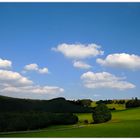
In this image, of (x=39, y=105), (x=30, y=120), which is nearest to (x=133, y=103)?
(x=39, y=105)

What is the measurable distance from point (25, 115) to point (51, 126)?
56.4 inches

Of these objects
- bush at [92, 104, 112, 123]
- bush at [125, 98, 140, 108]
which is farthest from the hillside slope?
bush at [125, 98, 140, 108]

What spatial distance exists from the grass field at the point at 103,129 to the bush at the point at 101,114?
270 millimetres

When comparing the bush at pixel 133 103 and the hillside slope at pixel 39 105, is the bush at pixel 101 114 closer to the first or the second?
the hillside slope at pixel 39 105

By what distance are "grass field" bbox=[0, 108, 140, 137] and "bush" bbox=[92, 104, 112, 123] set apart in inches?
10.6

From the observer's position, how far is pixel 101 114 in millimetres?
22062

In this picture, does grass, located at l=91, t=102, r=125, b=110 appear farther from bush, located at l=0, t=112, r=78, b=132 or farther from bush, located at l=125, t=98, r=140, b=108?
bush, located at l=0, t=112, r=78, b=132

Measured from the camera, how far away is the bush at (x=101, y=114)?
72.5 ft

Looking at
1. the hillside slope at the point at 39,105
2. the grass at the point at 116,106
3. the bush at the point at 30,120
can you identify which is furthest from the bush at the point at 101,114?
the bush at the point at 30,120

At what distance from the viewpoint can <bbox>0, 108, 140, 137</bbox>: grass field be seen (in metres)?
18.6

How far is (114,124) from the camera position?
2136 cm

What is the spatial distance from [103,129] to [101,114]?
7.44 feet

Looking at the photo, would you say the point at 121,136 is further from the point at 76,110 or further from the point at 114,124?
the point at 76,110

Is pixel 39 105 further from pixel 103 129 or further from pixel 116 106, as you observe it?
pixel 103 129
